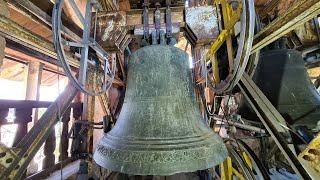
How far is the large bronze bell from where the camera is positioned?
1971 millimetres

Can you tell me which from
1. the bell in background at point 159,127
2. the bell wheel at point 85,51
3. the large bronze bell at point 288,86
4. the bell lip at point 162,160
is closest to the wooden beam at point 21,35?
the bell wheel at point 85,51

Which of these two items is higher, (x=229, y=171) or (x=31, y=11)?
(x=31, y=11)

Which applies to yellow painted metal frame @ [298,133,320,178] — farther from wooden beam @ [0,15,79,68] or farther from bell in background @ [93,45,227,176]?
wooden beam @ [0,15,79,68]

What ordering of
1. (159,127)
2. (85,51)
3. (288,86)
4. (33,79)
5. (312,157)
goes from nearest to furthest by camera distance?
(312,157) → (159,127) → (85,51) → (288,86) → (33,79)

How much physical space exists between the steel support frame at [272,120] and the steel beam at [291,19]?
309mm

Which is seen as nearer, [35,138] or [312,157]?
[312,157]

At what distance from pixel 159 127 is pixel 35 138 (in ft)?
2.42

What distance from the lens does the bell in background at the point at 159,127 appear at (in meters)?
1.06

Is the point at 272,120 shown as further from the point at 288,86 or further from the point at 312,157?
the point at 288,86

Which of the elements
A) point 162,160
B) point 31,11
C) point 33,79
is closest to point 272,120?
point 162,160

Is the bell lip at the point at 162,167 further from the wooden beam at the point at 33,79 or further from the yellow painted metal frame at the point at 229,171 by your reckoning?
the wooden beam at the point at 33,79

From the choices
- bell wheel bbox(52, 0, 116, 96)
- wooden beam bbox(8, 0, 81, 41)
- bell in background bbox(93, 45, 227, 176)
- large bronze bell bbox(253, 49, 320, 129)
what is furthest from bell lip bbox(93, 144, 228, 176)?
large bronze bell bbox(253, 49, 320, 129)

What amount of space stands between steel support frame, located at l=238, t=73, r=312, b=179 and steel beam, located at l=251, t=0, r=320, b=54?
31cm

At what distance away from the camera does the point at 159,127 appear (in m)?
1.21
